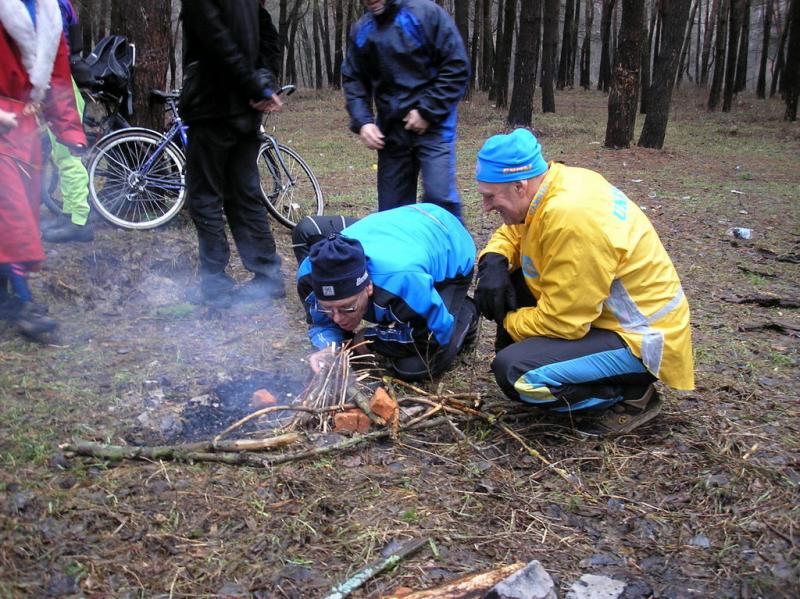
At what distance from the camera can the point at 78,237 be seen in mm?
5242

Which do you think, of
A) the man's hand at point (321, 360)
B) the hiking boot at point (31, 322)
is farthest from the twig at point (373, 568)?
the hiking boot at point (31, 322)

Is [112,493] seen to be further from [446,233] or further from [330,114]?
[330,114]

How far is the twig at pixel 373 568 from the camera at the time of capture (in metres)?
2.15

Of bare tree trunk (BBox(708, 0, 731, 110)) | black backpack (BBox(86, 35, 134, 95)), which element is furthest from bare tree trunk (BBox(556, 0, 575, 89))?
black backpack (BBox(86, 35, 134, 95))

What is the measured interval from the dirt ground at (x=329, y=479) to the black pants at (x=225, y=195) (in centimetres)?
36

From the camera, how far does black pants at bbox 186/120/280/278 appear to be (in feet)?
14.0

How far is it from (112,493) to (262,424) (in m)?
0.73

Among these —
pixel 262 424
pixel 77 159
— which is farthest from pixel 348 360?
pixel 77 159

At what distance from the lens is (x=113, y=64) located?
19.2 ft

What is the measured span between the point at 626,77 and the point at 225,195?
9.19 m

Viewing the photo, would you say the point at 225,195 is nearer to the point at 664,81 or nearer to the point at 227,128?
the point at 227,128

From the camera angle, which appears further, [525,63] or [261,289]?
[525,63]

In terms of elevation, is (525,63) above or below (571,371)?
above

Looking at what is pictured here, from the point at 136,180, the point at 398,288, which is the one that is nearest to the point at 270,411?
the point at 398,288
